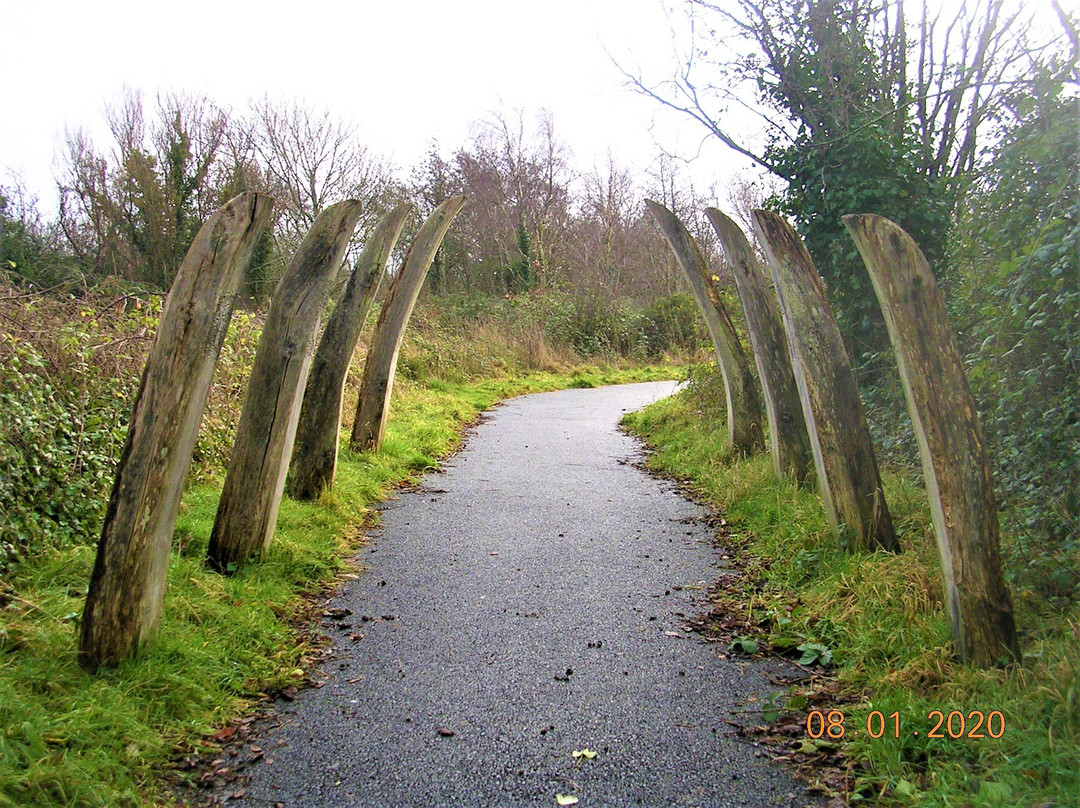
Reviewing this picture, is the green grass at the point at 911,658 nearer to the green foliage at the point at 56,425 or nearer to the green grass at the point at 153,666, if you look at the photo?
the green grass at the point at 153,666

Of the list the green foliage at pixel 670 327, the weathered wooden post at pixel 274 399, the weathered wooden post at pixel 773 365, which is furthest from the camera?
the green foliage at pixel 670 327

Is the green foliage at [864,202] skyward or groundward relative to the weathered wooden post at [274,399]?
skyward

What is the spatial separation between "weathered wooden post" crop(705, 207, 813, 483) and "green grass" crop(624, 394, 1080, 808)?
69 cm

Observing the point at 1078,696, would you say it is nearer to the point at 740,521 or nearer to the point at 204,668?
the point at 204,668

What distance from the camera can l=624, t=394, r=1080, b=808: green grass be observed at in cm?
265

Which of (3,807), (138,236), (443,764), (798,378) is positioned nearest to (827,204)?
(798,378)

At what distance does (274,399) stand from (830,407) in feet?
12.1

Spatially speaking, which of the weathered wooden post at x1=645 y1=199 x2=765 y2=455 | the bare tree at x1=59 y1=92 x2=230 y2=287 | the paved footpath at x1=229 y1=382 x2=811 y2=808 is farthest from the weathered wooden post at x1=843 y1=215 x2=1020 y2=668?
the bare tree at x1=59 y1=92 x2=230 y2=287

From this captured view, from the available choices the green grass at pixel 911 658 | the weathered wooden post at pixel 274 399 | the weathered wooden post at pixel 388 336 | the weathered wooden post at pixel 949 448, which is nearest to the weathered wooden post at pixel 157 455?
the weathered wooden post at pixel 274 399

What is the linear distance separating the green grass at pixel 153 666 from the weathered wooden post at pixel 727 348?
15.5 feet

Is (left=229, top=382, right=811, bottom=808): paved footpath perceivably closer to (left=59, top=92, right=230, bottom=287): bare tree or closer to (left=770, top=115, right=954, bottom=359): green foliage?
(left=770, top=115, right=954, bottom=359): green foliage

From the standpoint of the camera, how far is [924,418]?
11.8 feet

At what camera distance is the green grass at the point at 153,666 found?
2.78 meters

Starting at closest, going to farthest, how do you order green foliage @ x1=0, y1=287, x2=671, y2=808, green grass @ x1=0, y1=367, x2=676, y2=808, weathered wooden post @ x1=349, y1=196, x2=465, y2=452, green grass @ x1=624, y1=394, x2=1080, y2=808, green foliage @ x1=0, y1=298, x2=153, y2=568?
green grass @ x1=624, y1=394, x2=1080, y2=808
green grass @ x1=0, y1=367, x2=676, y2=808
green foliage @ x1=0, y1=287, x2=671, y2=808
green foliage @ x1=0, y1=298, x2=153, y2=568
weathered wooden post @ x1=349, y1=196, x2=465, y2=452
